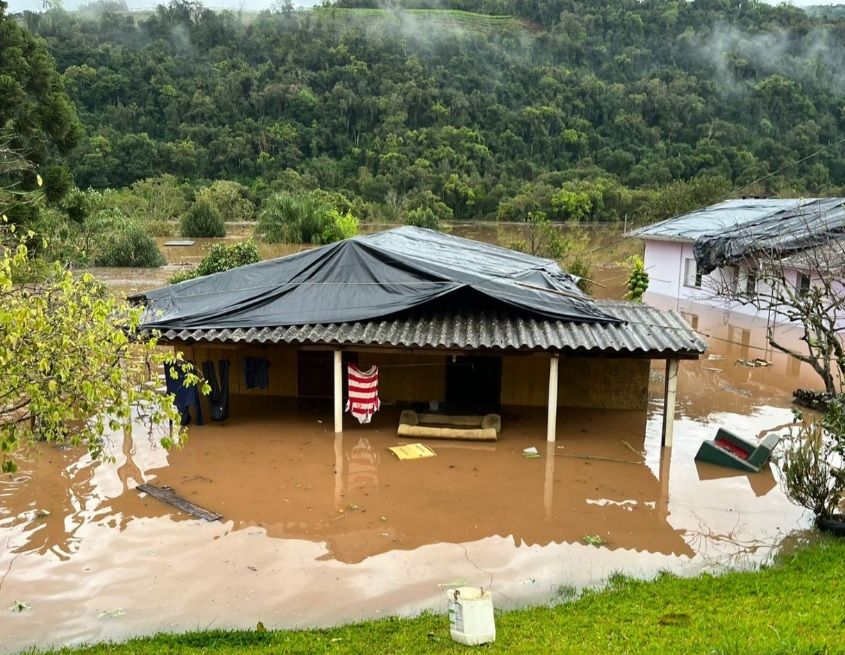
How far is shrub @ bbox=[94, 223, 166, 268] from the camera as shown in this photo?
34.1 meters

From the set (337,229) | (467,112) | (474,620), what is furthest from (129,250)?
(467,112)

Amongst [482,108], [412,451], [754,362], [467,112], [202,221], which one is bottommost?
[754,362]

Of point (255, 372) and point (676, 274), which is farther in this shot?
point (676, 274)

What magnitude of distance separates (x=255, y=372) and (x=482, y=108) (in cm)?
7142

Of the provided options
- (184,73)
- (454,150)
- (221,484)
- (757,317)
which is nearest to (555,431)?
(221,484)

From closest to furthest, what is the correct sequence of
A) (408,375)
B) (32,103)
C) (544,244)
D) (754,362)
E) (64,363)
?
1. (64,363)
2. (408,375)
3. (754,362)
4. (32,103)
5. (544,244)

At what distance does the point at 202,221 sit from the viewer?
1759 inches

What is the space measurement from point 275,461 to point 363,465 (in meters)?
1.49

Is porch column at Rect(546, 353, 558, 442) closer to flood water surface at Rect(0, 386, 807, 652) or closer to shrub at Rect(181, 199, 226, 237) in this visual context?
flood water surface at Rect(0, 386, 807, 652)

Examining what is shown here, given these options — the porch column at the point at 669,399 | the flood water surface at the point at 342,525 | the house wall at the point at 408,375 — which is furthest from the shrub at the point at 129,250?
the porch column at the point at 669,399

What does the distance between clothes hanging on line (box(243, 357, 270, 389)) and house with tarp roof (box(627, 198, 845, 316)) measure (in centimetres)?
1275

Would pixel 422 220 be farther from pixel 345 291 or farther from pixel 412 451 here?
pixel 412 451

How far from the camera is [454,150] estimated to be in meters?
67.6

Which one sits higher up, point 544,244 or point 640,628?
point 544,244
